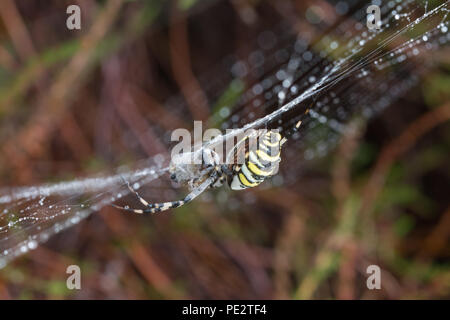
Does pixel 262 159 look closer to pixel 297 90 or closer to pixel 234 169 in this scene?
pixel 234 169

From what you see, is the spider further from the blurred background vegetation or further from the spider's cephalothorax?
the blurred background vegetation

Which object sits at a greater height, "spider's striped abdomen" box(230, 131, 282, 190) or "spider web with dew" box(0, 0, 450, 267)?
"spider web with dew" box(0, 0, 450, 267)

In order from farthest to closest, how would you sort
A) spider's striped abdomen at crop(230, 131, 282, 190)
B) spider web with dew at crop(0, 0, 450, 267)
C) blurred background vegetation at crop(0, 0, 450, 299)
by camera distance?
1. blurred background vegetation at crop(0, 0, 450, 299)
2. spider web with dew at crop(0, 0, 450, 267)
3. spider's striped abdomen at crop(230, 131, 282, 190)

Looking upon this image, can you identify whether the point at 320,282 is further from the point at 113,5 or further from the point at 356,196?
the point at 113,5

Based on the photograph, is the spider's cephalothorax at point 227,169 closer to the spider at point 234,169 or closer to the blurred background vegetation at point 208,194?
the spider at point 234,169

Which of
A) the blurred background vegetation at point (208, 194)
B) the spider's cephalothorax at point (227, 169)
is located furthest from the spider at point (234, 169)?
the blurred background vegetation at point (208, 194)

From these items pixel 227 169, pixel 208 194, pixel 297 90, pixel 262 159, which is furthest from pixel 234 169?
pixel 208 194

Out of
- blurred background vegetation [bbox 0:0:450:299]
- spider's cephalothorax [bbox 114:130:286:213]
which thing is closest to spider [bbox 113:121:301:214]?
spider's cephalothorax [bbox 114:130:286:213]
